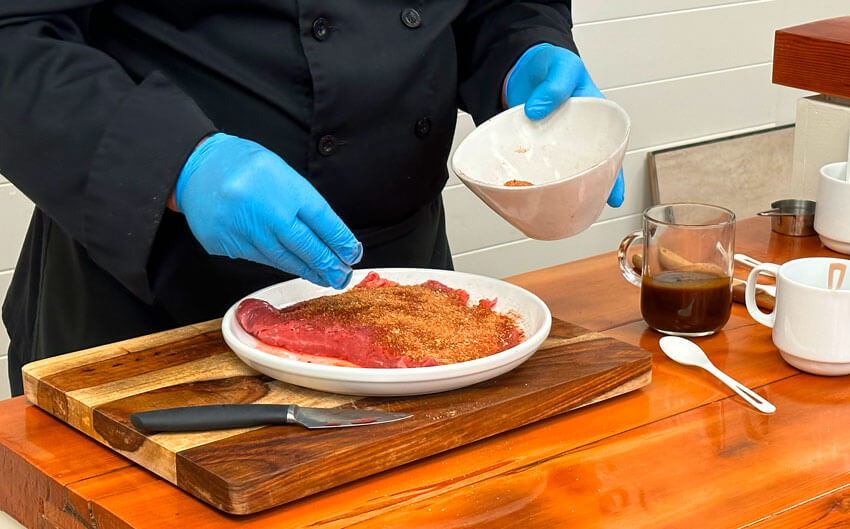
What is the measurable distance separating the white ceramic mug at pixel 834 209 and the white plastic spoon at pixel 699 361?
0.37m

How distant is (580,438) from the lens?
1101 millimetres

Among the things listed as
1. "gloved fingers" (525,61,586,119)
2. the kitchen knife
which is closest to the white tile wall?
"gloved fingers" (525,61,586,119)

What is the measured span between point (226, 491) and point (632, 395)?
48 cm

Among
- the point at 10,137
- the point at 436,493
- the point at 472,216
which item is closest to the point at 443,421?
the point at 436,493

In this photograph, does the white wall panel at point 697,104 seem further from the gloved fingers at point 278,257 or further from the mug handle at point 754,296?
the gloved fingers at point 278,257

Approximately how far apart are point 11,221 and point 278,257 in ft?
5.15

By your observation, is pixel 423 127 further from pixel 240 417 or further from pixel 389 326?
pixel 240 417

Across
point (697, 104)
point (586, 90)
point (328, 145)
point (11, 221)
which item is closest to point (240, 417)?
point (328, 145)

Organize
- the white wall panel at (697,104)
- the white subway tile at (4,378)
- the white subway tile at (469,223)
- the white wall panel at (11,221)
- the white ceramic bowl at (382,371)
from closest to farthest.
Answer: the white ceramic bowl at (382,371), the white wall panel at (11,221), the white subway tile at (4,378), the white subway tile at (469,223), the white wall panel at (697,104)

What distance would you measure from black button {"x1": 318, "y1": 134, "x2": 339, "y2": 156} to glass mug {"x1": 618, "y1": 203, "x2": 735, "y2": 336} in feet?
1.38

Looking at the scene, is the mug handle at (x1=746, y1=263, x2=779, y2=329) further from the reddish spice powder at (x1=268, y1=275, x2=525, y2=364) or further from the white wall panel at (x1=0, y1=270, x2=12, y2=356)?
the white wall panel at (x1=0, y1=270, x2=12, y2=356)

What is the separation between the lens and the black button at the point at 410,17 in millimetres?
1454

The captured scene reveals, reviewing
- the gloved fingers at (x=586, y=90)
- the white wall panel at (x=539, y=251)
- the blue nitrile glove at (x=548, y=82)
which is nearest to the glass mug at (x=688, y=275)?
the blue nitrile glove at (x=548, y=82)

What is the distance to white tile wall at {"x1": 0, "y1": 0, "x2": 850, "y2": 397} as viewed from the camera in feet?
10.9
